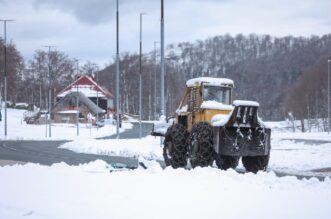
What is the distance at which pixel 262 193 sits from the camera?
11.8 m

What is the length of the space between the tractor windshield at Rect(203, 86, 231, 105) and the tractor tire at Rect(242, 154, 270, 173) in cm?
201

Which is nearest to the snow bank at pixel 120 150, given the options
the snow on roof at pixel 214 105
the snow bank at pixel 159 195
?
the snow on roof at pixel 214 105

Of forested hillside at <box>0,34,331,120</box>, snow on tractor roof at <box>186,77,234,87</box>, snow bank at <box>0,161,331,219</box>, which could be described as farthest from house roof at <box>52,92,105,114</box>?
snow bank at <box>0,161,331,219</box>

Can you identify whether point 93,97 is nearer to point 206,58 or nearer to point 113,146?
point 206,58

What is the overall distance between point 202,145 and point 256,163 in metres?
2.25

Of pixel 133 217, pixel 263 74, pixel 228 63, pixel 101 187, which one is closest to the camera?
Result: pixel 133 217

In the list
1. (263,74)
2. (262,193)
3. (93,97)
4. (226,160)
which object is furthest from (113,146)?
(263,74)

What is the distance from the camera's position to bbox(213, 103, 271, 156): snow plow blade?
17.0 m

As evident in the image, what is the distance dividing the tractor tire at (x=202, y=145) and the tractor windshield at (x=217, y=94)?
137 cm

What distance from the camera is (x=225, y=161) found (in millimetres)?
18641

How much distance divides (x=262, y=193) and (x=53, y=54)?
120 meters

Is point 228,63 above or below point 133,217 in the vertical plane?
above

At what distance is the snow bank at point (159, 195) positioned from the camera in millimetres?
10055

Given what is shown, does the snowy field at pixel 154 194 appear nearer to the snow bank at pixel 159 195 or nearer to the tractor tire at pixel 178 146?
the snow bank at pixel 159 195
